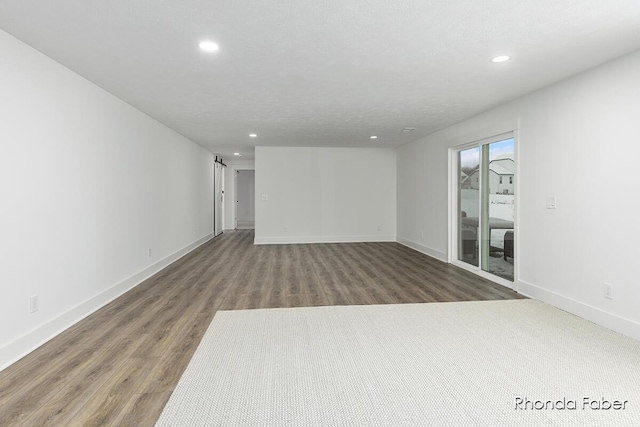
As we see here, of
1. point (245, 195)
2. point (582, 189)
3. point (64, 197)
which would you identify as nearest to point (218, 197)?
point (245, 195)

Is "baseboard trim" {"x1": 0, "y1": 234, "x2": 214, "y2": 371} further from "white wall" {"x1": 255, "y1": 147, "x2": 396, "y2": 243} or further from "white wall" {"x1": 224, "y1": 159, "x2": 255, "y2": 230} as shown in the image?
"white wall" {"x1": 224, "y1": 159, "x2": 255, "y2": 230}

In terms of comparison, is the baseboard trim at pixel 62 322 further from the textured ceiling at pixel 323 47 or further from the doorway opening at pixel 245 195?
the doorway opening at pixel 245 195

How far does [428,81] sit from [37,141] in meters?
3.42

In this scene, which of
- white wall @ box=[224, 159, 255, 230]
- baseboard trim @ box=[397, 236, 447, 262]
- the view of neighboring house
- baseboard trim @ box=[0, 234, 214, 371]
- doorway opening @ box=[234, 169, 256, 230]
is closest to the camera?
baseboard trim @ box=[0, 234, 214, 371]

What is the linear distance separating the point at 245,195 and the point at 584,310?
1252cm

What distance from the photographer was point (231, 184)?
36.9 feet

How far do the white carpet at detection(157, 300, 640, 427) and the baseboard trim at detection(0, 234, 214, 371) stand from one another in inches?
48.0

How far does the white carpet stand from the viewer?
1.78m

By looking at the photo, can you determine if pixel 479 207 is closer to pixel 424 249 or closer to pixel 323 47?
pixel 424 249

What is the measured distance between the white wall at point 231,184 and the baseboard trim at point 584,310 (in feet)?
28.9

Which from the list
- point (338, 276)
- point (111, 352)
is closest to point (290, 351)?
point (111, 352)

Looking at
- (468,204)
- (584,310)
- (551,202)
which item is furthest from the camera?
(468,204)

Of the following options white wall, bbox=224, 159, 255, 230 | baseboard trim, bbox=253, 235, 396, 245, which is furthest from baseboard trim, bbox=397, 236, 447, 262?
white wall, bbox=224, 159, 255, 230

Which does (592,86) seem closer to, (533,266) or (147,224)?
(533,266)
